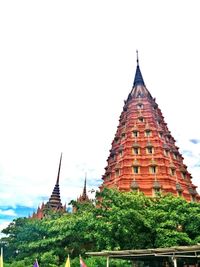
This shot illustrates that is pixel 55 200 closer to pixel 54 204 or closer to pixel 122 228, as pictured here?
pixel 54 204

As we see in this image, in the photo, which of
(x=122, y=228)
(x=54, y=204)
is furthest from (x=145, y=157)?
(x=54, y=204)

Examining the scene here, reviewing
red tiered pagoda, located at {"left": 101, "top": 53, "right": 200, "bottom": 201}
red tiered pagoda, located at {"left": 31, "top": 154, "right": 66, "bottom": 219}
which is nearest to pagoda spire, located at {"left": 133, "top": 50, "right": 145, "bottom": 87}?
red tiered pagoda, located at {"left": 101, "top": 53, "right": 200, "bottom": 201}

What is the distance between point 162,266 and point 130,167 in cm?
1353

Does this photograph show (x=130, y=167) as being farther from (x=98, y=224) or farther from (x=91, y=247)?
(x=98, y=224)

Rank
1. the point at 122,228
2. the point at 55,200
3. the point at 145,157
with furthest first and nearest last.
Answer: the point at 55,200 → the point at 145,157 → the point at 122,228

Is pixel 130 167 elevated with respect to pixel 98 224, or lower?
elevated

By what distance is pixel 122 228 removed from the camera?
1666cm

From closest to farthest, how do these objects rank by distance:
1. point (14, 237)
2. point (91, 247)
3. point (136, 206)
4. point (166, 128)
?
point (136, 206)
point (91, 247)
point (14, 237)
point (166, 128)

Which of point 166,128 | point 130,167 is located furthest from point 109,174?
point 166,128

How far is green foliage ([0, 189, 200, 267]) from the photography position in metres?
16.7

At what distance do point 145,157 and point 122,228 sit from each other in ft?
51.0

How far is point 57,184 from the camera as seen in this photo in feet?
167

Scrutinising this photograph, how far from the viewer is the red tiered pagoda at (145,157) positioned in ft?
96.2

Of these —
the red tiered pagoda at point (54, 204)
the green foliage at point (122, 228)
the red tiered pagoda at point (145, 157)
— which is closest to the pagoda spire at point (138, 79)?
the red tiered pagoda at point (145, 157)
